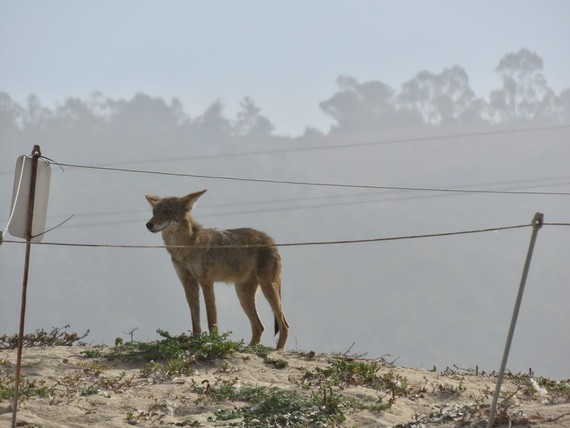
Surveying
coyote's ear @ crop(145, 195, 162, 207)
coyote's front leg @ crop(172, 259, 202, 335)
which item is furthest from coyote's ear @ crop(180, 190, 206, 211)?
coyote's front leg @ crop(172, 259, 202, 335)

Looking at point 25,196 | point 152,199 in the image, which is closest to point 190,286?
point 152,199

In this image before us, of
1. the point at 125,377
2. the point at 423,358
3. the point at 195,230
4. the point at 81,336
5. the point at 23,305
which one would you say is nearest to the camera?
the point at 23,305

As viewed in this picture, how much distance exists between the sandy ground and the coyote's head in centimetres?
299

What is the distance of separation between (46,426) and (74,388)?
1.50 metres

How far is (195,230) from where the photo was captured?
1867cm

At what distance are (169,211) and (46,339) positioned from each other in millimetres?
3006

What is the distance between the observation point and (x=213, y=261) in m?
18.2

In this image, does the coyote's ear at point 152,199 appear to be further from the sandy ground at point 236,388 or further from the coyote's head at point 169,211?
the sandy ground at point 236,388

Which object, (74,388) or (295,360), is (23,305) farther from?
(295,360)

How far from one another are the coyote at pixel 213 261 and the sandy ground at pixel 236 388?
259 centimetres

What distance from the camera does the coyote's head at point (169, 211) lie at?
18.2 meters

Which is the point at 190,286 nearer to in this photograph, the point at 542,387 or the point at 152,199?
the point at 152,199

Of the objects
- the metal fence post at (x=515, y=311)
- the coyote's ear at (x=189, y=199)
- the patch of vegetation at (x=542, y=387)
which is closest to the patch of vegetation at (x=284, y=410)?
the metal fence post at (x=515, y=311)

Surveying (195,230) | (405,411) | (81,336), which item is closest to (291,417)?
(405,411)
